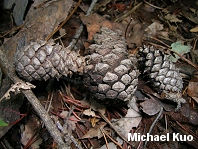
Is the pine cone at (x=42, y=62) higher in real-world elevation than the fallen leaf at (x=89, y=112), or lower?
higher

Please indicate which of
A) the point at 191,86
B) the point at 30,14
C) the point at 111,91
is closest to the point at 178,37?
the point at 191,86

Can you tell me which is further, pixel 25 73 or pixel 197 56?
pixel 197 56

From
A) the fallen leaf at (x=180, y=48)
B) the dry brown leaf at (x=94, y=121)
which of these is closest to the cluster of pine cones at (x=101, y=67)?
the dry brown leaf at (x=94, y=121)

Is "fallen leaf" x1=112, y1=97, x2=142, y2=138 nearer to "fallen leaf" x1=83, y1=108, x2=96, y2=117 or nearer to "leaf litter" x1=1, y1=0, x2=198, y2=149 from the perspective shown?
"leaf litter" x1=1, y1=0, x2=198, y2=149

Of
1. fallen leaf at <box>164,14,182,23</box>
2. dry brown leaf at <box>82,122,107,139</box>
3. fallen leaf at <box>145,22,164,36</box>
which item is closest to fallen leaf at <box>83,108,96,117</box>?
dry brown leaf at <box>82,122,107,139</box>

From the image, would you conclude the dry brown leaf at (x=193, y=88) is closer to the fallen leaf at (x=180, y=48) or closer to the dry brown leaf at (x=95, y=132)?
the fallen leaf at (x=180, y=48)

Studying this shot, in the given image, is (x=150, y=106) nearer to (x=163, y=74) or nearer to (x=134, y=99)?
(x=134, y=99)

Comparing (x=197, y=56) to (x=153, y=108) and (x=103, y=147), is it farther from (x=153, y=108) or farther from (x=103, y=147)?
(x=103, y=147)
